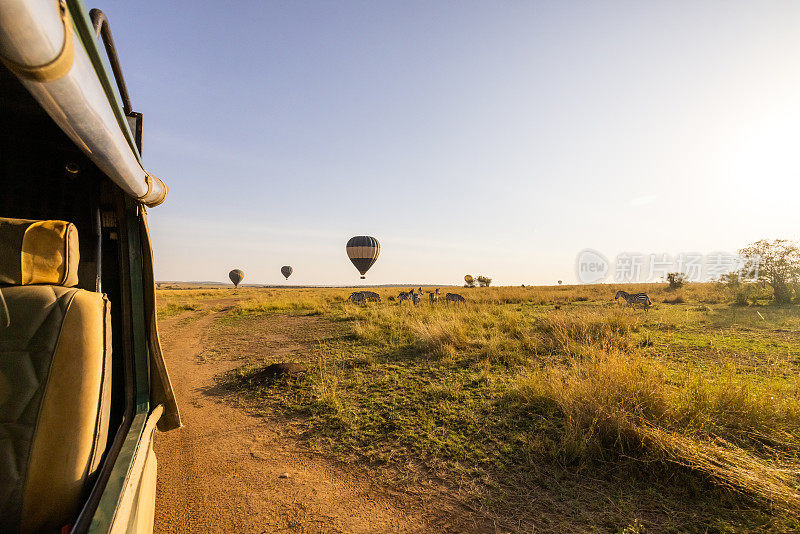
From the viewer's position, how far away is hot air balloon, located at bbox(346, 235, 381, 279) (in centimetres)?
3306

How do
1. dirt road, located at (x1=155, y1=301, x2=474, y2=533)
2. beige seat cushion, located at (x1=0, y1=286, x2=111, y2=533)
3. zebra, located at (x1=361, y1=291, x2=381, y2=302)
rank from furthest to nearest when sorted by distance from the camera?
zebra, located at (x1=361, y1=291, x2=381, y2=302)
dirt road, located at (x1=155, y1=301, x2=474, y2=533)
beige seat cushion, located at (x1=0, y1=286, x2=111, y2=533)

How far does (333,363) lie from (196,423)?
3.01 metres

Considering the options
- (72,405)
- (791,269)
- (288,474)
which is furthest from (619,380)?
(791,269)

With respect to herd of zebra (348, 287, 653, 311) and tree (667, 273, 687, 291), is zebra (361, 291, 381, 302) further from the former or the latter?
tree (667, 273, 687, 291)

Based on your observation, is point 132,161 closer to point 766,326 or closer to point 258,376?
point 258,376

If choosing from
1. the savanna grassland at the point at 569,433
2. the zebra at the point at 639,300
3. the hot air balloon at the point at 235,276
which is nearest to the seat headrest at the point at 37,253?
the savanna grassland at the point at 569,433

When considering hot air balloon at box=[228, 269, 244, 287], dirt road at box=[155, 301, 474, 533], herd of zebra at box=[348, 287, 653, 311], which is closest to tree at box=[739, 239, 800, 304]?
herd of zebra at box=[348, 287, 653, 311]

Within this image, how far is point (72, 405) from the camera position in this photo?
5.79 ft

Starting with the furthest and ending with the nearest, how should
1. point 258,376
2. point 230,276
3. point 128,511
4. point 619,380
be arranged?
point 230,276 < point 258,376 < point 619,380 < point 128,511

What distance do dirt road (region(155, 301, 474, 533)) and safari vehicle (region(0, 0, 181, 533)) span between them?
0.75 metres

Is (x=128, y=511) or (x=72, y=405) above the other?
(x=72, y=405)

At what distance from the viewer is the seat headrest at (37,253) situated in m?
1.72

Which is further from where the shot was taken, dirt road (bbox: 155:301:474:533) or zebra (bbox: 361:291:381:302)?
zebra (bbox: 361:291:381:302)

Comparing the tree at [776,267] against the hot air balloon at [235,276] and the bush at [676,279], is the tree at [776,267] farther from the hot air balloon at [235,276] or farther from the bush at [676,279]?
the hot air balloon at [235,276]
